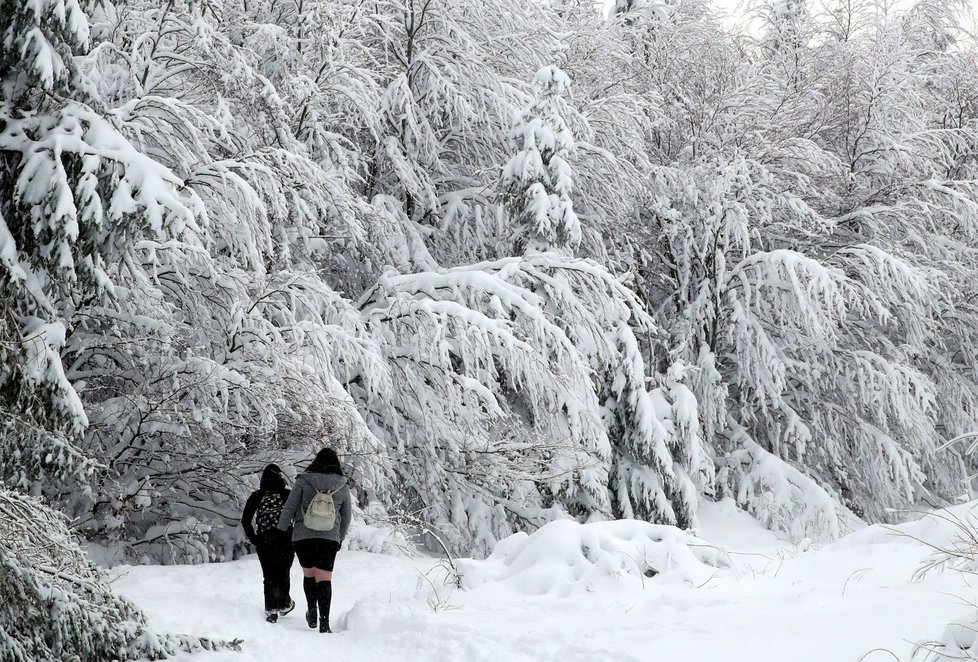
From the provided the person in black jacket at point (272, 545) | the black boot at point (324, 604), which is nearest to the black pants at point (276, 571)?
the person in black jacket at point (272, 545)

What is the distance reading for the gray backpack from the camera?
6.16 m

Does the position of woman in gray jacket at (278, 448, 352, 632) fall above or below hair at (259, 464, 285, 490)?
below

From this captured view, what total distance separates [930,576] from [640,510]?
7.05 meters

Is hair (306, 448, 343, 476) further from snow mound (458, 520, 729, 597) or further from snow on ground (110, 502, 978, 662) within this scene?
snow mound (458, 520, 729, 597)

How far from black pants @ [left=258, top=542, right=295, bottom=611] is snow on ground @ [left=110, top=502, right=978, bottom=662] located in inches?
5.5

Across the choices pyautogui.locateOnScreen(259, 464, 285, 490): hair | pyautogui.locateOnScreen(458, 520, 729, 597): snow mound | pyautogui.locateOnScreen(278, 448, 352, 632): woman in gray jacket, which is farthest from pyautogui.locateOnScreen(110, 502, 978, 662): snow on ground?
pyautogui.locateOnScreen(259, 464, 285, 490): hair

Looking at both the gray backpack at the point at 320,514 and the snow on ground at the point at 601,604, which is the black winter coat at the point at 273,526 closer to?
the gray backpack at the point at 320,514

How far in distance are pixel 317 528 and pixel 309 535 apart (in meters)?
0.07

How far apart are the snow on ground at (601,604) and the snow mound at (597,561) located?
1 centimetres

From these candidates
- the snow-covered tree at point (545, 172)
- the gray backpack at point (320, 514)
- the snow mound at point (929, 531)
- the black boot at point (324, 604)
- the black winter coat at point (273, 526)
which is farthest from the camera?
the snow-covered tree at point (545, 172)

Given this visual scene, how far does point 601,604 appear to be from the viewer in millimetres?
6066

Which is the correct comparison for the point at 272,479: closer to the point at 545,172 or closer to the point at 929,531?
the point at 929,531

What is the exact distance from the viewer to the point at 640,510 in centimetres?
1285

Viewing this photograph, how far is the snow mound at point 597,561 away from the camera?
21.3 ft
